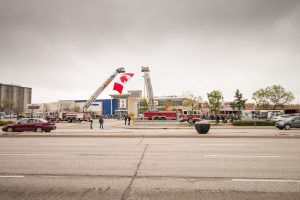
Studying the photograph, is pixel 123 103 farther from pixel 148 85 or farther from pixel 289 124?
pixel 289 124

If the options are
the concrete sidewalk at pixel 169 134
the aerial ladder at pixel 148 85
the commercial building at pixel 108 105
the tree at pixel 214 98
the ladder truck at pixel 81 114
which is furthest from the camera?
the commercial building at pixel 108 105

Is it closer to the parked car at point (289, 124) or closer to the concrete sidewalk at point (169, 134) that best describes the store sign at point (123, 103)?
the concrete sidewalk at point (169, 134)

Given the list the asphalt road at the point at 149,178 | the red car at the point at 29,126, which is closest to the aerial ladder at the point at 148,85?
the red car at the point at 29,126

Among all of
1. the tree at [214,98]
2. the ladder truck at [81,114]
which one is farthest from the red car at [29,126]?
the tree at [214,98]

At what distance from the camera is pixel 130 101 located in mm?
107625

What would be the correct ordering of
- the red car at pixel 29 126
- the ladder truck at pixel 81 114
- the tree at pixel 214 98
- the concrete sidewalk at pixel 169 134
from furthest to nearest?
the tree at pixel 214 98
the ladder truck at pixel 81 114
the red car at pixel 29 126
the concrete sidewalk at pixel 169 134

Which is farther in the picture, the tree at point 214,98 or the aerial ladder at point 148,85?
the tree at point 214,98

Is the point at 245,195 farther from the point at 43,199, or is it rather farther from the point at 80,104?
the point at 80,104

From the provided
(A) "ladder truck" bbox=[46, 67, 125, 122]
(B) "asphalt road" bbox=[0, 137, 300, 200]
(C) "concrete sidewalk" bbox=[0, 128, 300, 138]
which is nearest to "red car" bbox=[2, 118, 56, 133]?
(C) "concrete sidewalk" bbox=[0, 128, 300, 138]

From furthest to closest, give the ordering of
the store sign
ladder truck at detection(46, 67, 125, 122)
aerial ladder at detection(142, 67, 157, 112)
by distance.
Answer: the store sign
ladder truck at detection(46, 67, 125, 122)
aerial ladder at detection(142, 67, 157, 112)

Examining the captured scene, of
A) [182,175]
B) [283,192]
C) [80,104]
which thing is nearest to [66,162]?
[182,175]

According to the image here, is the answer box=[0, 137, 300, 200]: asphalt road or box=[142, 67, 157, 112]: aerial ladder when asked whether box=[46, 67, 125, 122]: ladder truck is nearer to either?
box=[142, 67, 157, 112]: aerial ladder

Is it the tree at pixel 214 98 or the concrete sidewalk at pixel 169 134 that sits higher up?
the tree at pixel 214 98

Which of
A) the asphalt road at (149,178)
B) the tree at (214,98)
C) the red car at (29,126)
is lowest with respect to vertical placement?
the asphalt road at (149,178)
